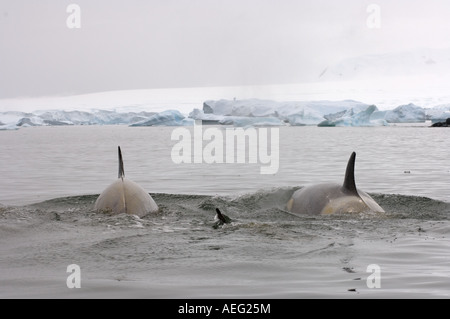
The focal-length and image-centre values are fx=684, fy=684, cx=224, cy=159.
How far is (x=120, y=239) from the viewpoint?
9414mm

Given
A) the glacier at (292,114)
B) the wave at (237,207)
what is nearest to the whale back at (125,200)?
the wave at (237,207)

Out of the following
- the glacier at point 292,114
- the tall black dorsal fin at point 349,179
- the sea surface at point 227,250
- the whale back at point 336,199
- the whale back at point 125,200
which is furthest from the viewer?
the glacier at point 292,114

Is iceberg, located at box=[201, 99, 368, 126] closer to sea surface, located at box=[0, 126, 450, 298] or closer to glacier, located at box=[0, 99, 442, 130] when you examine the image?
glacier, located at box=[0, 99, 442, 130]

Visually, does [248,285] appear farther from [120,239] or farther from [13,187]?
[13,187]

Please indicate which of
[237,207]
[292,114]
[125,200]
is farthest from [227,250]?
[292,114]

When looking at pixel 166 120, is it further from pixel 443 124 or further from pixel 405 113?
pixel 443 124

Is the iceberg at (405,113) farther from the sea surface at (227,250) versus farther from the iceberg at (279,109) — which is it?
the sea surface at (227,250)

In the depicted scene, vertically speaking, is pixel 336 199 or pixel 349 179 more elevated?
pixel 349 179

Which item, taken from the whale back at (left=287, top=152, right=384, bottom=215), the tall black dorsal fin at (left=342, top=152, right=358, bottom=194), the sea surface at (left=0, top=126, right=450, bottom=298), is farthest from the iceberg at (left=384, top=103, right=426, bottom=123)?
the tall black dorsal fin at (left=342, top=152, right=358, bottom=194)

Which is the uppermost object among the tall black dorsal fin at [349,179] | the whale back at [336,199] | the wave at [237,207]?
the tall black dorsal fin at [349,179]

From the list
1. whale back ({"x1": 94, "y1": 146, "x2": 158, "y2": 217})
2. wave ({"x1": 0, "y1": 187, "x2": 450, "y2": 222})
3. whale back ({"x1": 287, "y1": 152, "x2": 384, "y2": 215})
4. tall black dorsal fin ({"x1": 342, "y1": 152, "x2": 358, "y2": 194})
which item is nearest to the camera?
tall black dorsal fin ({"x1": 342, "y1": 152, "x2": 358, "y2": 194})


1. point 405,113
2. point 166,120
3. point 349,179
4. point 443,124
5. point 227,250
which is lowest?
point 443,124

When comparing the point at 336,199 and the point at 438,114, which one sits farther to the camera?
the point at 438,114
